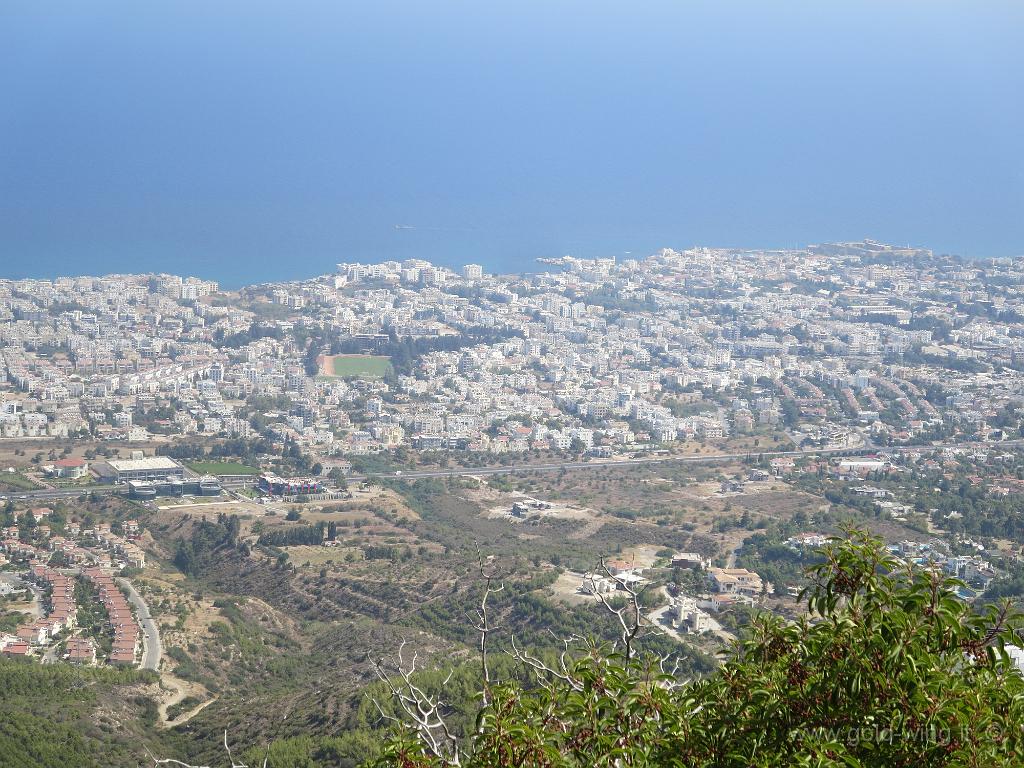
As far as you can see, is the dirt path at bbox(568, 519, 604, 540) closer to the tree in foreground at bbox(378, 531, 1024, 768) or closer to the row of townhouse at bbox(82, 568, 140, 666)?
the row of townhouse at bbox(82, 568, 140, 666)

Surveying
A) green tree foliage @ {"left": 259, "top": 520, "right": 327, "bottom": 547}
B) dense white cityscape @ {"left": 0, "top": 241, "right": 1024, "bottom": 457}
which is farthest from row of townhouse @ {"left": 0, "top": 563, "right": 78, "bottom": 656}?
dense white cityscape @ {"left": 0, "top": 241, "right": 1024, "bottom": 457}

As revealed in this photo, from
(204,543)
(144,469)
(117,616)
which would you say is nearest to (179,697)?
(117,616)

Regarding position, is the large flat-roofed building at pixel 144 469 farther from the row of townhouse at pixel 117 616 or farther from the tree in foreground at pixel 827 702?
the tree in foreground at pixel 827 702

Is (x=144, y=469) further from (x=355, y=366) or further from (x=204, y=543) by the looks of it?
(x=355, y=366)

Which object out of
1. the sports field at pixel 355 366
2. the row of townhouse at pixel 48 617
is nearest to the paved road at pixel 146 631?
the row of townhouse at pixel 48 617

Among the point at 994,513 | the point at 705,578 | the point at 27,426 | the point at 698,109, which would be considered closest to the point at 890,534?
the point at 994,513
